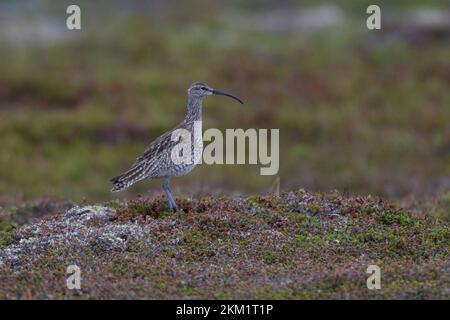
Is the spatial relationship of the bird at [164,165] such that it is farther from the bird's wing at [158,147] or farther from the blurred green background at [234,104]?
the blurred green background at [234,104]

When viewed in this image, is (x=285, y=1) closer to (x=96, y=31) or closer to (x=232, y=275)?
(x=96, y=31)

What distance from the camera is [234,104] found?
30375 millimetres

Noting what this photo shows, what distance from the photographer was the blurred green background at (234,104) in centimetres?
2484

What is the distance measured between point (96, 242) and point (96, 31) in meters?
28.9

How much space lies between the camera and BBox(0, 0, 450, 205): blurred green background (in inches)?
978

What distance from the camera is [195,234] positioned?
12969mm

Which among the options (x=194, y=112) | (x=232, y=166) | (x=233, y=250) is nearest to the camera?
(x=233, y=250)

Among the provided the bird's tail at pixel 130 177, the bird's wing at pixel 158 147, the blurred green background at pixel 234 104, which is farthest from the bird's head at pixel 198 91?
the blurred green background at pixel 234 104

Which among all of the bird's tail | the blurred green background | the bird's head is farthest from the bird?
the blurred green background

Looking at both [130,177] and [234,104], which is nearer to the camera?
[130,177]

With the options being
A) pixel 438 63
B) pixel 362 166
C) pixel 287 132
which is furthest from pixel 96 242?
pixel 438 63

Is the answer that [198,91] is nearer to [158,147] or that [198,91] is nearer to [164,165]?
[158,147]

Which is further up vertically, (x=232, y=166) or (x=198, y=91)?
(x=198, y=91)

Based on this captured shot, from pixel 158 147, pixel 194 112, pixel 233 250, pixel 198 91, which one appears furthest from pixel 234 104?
pixel 233 250
